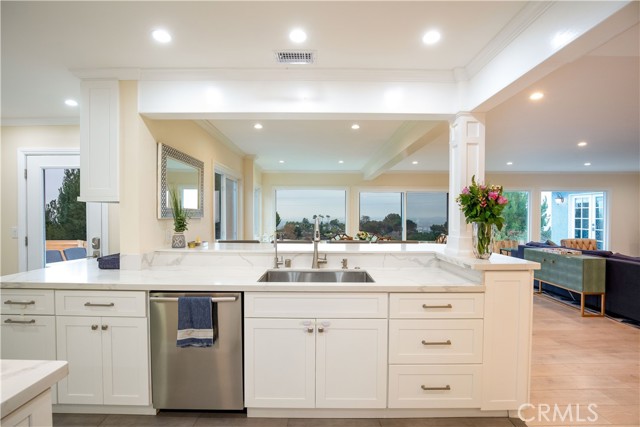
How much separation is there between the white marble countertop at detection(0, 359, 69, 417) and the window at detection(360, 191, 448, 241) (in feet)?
26.2

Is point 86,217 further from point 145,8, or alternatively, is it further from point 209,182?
point 145,8

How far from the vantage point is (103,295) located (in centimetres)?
202

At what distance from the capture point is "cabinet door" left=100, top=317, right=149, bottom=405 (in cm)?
201

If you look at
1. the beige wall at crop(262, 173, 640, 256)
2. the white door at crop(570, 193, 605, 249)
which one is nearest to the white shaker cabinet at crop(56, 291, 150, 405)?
the beige wall at crop(262, 173, 640, 256)

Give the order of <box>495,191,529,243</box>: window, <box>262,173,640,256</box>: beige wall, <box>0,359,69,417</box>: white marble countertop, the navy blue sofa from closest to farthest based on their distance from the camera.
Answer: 1. <box>0,359,69,417</box>: white marble countertop
2. the navy blue sofa
3. <box>262,173,640,256</box>: beige wall
4. <box>495,191,529,243</box>: window

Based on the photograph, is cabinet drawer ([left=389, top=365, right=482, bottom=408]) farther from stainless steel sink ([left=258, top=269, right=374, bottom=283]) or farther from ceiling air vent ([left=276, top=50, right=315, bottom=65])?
ceiling air vent ([left=276, top=50, right=315, bottom=65])

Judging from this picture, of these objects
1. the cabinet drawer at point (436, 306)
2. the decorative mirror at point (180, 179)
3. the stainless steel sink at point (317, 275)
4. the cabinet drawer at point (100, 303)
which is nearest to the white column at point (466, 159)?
the cabinet drawer at point (436, 306)

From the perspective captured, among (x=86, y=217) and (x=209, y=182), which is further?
(x=209, y=182)

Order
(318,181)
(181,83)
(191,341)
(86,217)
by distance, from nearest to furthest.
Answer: (191,341) < (181,83) < (86,217) < (318,181)

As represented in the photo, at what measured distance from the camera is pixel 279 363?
6.54 ft

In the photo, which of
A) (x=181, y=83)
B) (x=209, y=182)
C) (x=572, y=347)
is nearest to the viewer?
(x=181, y=83)

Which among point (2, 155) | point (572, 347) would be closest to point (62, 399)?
point (2, 155)

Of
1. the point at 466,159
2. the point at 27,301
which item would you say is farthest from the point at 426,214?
the point at 27,301

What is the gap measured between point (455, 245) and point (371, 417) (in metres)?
1.40
